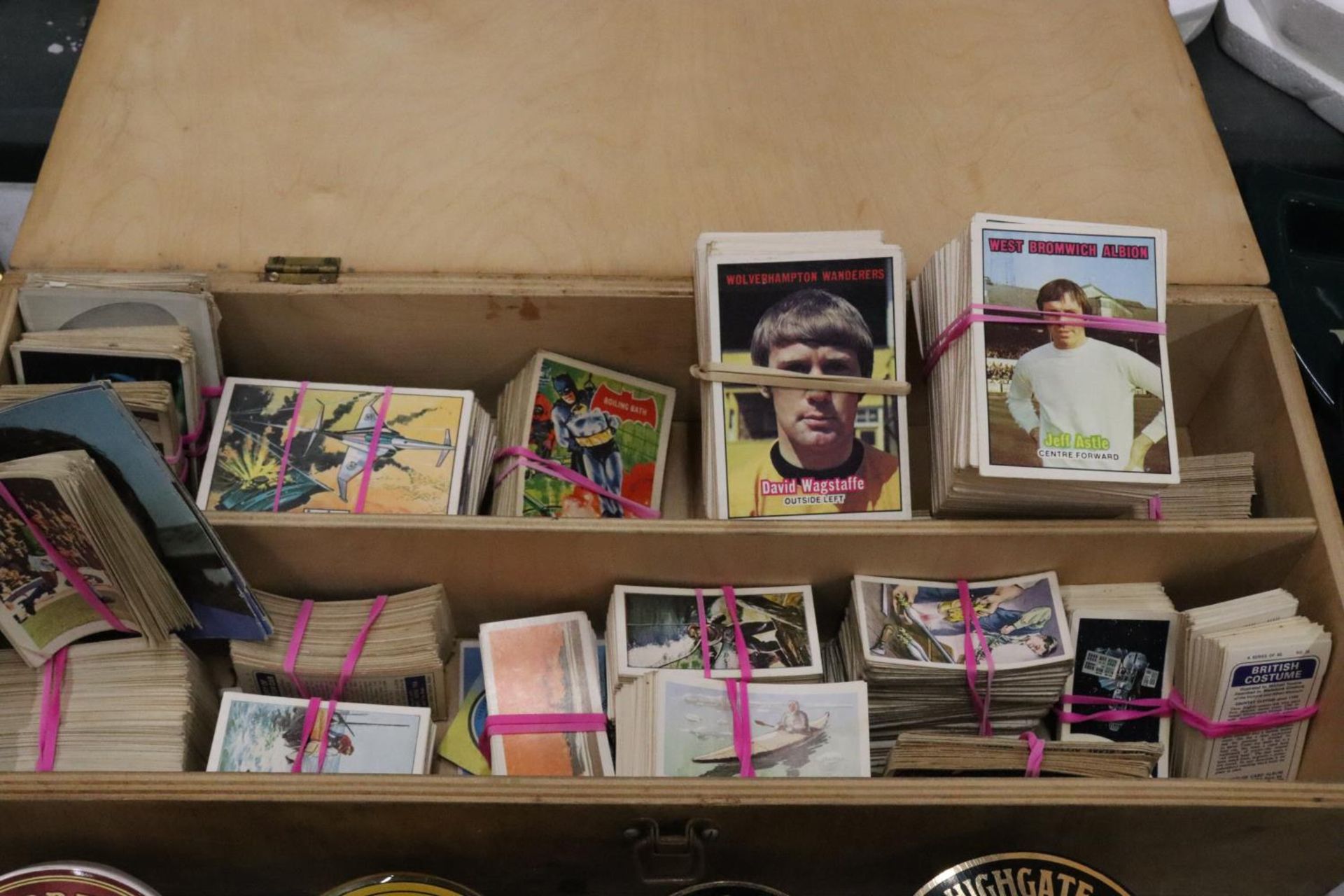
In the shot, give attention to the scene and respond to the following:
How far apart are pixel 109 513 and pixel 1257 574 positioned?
1565 millimetres

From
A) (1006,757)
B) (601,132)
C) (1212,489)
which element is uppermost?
(601,132)

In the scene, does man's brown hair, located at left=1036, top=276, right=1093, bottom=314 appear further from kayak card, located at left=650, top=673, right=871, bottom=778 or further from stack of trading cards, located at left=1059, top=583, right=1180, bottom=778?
kayak card, located at left=650, top=673, right=871, bottom=778

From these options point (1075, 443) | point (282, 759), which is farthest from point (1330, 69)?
point (282, 759)

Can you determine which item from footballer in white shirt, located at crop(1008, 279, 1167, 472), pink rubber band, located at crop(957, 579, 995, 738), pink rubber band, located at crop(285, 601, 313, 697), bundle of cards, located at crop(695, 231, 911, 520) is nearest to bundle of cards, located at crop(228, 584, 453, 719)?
pink rubber band, located at crop(285, 601, 313, 697)

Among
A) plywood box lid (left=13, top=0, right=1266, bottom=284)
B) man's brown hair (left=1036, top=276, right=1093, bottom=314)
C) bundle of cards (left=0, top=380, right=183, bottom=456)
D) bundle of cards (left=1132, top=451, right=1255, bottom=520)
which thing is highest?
plywood box lid (left=13, top=0, right=1266, bottom=284)

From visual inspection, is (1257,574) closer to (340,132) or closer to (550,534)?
(550,534)

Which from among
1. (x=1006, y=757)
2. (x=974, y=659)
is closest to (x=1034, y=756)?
(x=1006, y=757)

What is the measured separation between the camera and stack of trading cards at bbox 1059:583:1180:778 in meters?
1.68

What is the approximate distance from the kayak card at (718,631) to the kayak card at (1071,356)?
352 millimetres

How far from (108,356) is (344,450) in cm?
35

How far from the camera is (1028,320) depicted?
161 cm

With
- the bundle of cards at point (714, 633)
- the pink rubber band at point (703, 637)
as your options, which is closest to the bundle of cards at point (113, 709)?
the bundle of cards at point (714, 633)

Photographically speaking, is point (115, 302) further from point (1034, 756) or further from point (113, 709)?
point (1034, 756)

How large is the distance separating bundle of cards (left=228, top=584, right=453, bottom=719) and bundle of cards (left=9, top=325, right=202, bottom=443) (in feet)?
1.17
